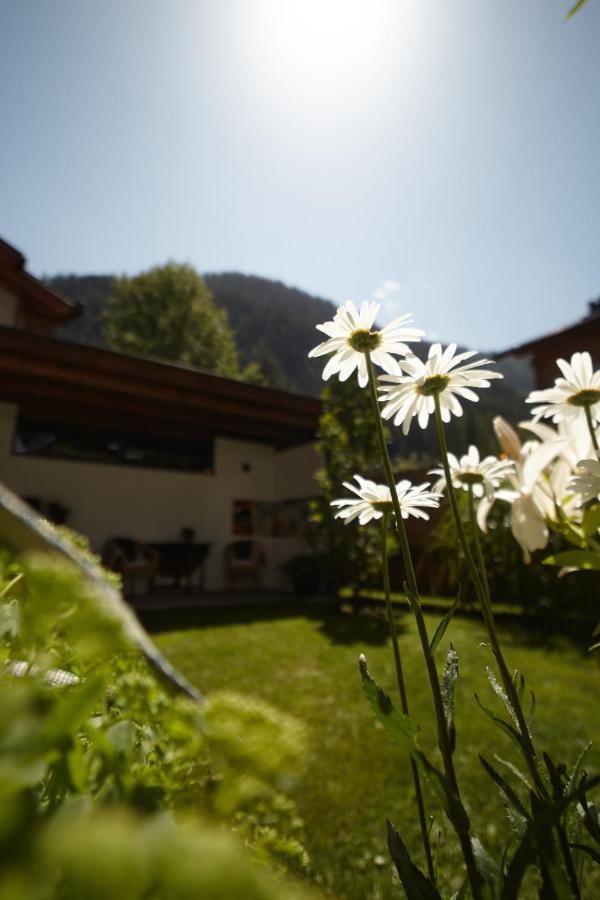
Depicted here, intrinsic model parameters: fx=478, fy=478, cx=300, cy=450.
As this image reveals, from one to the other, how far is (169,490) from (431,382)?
9.43 m

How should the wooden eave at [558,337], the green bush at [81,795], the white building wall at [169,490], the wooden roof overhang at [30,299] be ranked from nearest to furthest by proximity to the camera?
the green bush at [81,795], the white building wall at [169,490], the wooden eave at [558,337], the wooden roof overhang at [30,299]

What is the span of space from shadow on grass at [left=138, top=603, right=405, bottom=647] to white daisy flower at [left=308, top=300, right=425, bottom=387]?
3984 millimetres

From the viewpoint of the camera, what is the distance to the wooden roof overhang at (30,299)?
8484 mm

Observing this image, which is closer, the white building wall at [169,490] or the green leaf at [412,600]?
the green leaf at [412,600]

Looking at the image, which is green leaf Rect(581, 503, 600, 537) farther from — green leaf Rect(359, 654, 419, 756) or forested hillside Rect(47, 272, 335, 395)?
forested hillside Rect(47, 272, 335, 395)

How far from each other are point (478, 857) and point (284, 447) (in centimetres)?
1043

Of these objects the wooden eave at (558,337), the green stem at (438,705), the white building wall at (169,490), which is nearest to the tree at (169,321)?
the white building wall at (169,490)

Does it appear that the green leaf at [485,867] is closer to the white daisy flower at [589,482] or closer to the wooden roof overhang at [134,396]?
the white daisy flower at [589,482]

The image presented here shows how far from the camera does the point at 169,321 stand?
26594 mm

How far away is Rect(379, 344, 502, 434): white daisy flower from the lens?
17.6 inches

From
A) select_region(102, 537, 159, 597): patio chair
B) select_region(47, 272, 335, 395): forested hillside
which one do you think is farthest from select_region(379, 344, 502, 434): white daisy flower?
select_region(47, 272, 335, 395): forested hillside

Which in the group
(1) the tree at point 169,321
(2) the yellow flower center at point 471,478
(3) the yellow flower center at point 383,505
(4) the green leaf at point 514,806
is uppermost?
(1) the tree at point 169,321

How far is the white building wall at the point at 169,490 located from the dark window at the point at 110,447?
23 centimetres

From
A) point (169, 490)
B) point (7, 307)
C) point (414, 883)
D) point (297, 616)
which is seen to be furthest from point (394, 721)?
point (7, 307)
